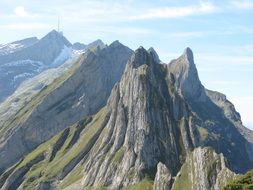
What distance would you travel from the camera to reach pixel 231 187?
573 feet

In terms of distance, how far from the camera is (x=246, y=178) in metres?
183

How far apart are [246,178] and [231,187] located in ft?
35.3
